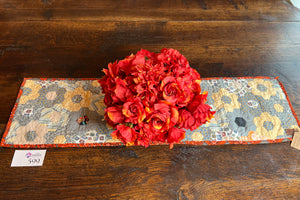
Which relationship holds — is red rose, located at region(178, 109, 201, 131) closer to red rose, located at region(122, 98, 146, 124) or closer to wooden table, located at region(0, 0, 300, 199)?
red rose, located at region(122, 98, 146, 124)

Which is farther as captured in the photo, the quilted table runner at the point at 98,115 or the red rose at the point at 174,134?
the quilted table runner at the point at 98,115

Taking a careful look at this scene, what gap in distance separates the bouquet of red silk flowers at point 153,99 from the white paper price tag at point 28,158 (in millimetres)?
399

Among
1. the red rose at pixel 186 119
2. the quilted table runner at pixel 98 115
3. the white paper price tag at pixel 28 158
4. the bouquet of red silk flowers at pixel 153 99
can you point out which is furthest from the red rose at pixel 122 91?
the white paper price tag at pixel 28 158

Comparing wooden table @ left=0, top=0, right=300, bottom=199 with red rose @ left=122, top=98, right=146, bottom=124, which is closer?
red rose @ left=122, top=98, right=146, bottom=124

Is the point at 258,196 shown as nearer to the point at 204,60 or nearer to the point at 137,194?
the point at 137,194

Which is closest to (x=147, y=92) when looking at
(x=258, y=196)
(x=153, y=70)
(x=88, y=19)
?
(x=153, y=70)

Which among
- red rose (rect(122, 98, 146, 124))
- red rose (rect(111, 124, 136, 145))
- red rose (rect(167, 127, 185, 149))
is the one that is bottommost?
red rose (rect(111, 124, 136, 145))

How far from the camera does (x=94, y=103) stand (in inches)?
39.7

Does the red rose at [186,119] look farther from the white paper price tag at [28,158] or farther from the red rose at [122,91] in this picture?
the white paper price tag at [28,158]

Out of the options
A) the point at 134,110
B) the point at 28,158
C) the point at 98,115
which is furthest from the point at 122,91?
the point at 28,158

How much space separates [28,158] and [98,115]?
0.34 meters

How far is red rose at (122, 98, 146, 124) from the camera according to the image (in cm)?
64

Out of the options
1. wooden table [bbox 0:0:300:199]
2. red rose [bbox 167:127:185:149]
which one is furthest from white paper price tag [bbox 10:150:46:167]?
red rose [bbox 167:127:185:149]

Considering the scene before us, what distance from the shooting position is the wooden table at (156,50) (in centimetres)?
84
